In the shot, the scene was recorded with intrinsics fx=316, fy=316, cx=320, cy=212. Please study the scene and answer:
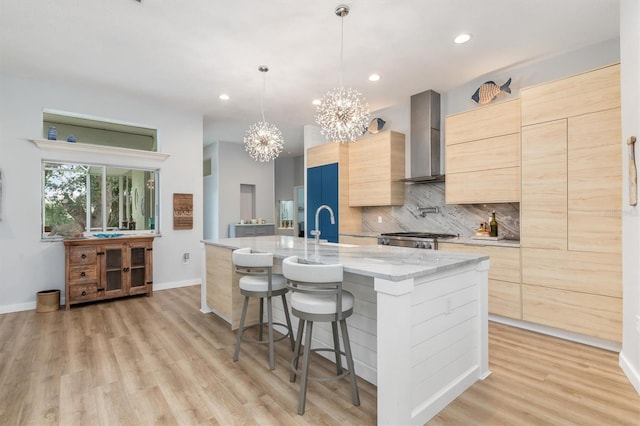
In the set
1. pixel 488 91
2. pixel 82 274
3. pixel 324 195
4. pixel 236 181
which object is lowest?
pixel 82 274

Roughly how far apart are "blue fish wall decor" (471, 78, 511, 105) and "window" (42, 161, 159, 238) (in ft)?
16.4

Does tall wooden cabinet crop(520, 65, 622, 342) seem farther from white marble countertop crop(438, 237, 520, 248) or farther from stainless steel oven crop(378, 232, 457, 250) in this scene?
stainless steel oven crop(378, 232, 457, 250)

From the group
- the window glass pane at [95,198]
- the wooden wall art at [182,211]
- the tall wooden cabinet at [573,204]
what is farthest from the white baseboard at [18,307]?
the tall wooden cabinet at [573,204]

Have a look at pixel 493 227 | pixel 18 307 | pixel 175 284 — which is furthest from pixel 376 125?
pixel 18 307

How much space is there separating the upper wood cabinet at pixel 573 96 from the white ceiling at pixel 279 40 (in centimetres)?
55

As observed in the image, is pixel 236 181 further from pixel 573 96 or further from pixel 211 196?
pixel 573 96

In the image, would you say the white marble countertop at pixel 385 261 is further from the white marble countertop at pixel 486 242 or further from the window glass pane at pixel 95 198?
the window glass pane at pixel 95 198

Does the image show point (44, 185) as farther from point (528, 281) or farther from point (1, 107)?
point (528, 281)

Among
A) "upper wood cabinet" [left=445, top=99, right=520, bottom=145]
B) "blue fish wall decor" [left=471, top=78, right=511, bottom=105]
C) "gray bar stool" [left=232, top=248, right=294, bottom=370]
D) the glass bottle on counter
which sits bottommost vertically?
"gray bar stool" [left=232, top=248, right=294, bottom=370]

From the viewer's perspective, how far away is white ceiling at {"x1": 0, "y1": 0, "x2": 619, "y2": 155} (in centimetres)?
277

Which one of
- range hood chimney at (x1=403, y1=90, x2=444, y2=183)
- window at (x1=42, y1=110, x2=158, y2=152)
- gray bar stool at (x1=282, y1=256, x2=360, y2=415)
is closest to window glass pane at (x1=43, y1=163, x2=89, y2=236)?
window at (x1=42, y1=110, x2=158, y2=152)

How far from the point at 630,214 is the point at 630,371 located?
114cm

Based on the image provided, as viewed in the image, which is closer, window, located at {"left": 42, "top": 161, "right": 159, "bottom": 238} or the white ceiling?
→ the white ceiling

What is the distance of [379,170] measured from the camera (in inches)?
201
